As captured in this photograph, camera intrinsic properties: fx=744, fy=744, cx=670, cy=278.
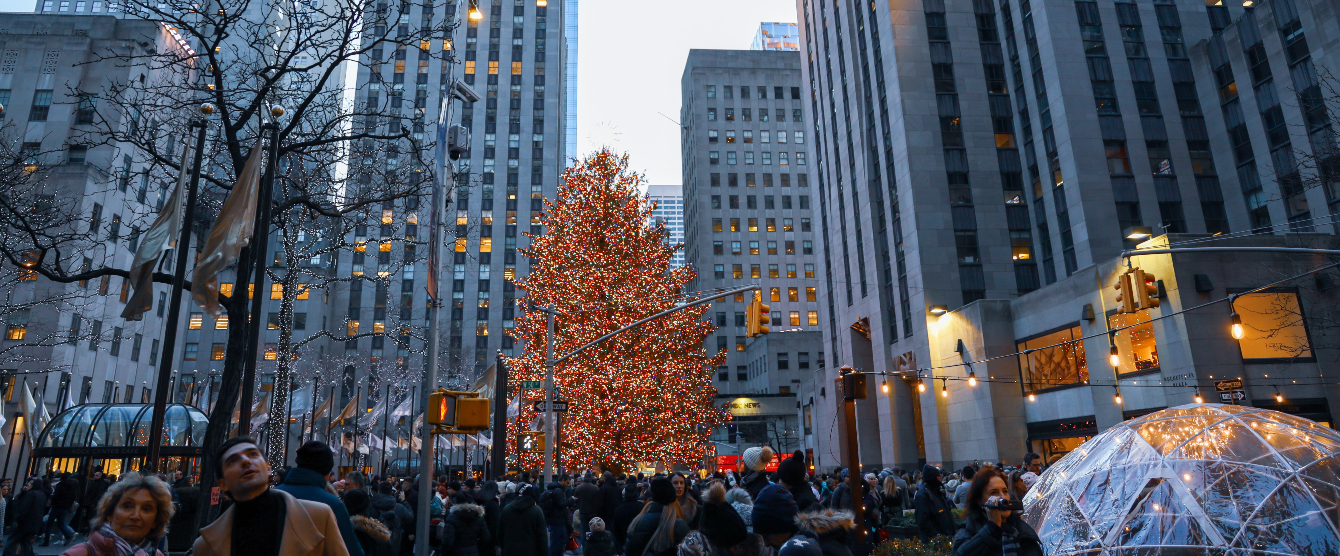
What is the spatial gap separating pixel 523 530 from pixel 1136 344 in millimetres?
32057

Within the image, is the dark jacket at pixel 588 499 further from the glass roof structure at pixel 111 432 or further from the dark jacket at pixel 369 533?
the glass roof structure at pixel 111 432

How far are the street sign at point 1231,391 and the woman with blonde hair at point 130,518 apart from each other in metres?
33.2

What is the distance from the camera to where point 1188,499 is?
805 centimetres

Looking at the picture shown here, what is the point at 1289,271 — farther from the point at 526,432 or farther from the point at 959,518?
the point at 526,432

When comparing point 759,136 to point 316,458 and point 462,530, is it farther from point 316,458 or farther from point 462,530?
point 316,458

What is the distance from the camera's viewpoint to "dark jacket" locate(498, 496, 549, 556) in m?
10.3

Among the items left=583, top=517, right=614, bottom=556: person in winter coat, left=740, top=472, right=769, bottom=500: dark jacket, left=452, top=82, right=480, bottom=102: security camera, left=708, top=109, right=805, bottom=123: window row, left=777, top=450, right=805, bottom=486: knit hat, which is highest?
left=708, top=109, right=805, bottom=123: window row

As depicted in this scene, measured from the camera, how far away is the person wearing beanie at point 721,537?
20.4 feet

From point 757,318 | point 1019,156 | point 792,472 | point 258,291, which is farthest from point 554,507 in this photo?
point 1019,156

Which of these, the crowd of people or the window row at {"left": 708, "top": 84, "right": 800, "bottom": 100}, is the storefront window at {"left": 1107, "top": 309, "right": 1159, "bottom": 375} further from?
the window row at {"left": 708, "top": 84, "right": 800, "bottom": 100}

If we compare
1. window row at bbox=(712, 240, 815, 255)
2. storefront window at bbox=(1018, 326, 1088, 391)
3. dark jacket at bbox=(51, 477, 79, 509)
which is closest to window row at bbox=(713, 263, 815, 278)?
window row at bbox=(712, 240, 815, 255)

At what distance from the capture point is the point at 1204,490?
8.13 m

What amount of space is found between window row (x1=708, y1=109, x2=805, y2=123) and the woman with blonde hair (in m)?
108

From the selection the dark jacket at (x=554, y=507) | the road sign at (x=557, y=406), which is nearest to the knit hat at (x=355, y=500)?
the dark jacket at (x=554, y=507)
